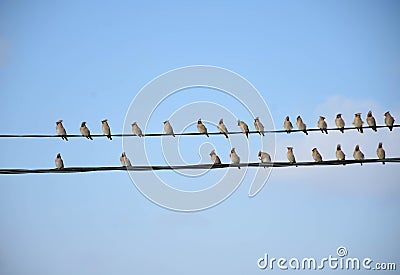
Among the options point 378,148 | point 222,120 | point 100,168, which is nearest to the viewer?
point 100,168

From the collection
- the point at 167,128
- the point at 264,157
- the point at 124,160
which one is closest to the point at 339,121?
the point at 264,157

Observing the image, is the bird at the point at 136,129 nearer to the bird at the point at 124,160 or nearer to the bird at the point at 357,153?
the bird at the point at 124,160

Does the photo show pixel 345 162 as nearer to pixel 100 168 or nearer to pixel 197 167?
pixel 197 167

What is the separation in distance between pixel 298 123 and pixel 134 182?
673cm

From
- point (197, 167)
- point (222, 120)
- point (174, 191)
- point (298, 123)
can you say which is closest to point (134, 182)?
point (174, 191)

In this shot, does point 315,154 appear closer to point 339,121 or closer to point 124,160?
point 339,121

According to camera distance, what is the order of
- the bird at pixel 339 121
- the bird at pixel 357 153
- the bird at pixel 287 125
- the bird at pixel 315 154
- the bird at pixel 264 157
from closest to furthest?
the bird at pixel 264 157 < the bird at pixel 357 153 < the bird at pixel 315 154 < the bird at pixel 339 121 < the bird at pixel 287 125

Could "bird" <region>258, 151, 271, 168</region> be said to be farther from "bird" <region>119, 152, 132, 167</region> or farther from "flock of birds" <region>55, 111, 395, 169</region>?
"bird" <region>119, 152, 132, 167</region>

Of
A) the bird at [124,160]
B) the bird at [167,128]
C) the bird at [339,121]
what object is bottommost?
the bird at [124,160]

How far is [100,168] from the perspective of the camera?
13125mm

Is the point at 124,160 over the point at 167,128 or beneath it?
beneath

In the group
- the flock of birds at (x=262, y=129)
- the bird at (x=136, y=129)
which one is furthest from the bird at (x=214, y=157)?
the bird at (x=136, y=129)

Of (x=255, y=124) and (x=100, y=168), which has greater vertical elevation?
(x=255, y=124)

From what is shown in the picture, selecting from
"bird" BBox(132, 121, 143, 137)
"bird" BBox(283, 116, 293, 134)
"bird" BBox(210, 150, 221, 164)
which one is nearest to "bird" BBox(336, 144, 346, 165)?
"bird" BBox(283, 116, 293, 134)
